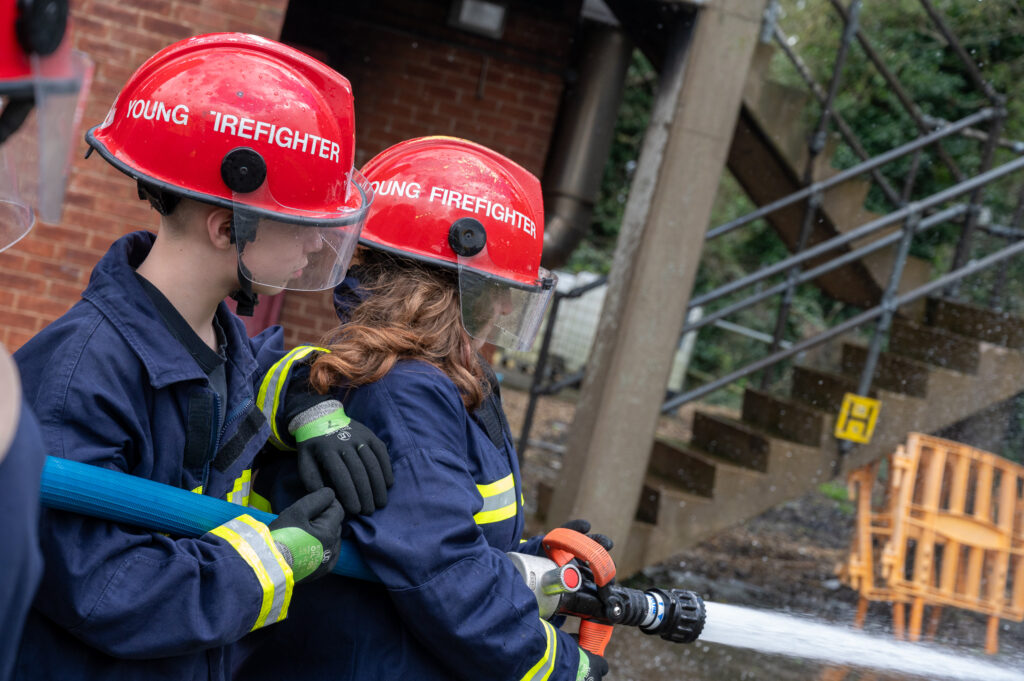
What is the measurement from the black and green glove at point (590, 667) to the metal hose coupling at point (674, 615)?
0.38 ft

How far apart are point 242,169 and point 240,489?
59 cm

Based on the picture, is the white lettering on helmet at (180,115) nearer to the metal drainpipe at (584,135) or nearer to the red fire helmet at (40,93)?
the red fire helmet at (40,93)

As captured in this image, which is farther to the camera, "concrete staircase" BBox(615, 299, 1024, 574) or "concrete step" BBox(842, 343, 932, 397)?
"concrete step" BBox(842, 343, 932, 397)

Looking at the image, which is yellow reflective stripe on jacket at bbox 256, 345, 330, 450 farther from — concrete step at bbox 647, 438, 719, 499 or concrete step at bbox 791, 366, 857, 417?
concrete step at bbox 791, 366, 857, 417

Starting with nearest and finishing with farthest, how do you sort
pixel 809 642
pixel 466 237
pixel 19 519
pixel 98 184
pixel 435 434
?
pixel 19 519 < pixel 435 434 < pixel 466 237 < pixel 809 642 < pixel 98 184

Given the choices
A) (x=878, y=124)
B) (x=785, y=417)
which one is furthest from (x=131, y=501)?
(x=878, y=124)

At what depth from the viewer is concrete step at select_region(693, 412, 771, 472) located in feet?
19.5

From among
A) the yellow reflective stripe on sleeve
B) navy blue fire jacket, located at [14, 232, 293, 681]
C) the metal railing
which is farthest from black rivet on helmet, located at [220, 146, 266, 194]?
the metal railing

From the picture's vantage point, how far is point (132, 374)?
1.44 metres

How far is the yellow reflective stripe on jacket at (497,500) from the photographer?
1793 millimetres

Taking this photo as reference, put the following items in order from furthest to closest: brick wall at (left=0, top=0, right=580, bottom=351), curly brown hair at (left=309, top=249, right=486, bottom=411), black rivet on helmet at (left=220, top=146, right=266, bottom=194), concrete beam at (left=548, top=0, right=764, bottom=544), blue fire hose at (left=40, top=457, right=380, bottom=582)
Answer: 1. brick wall at (left=0, top=0, right=580, bottom=351)
2. concrete beam at (left=548, top=0, right=764, bottom=544)
3. curly brown hair at (left=309, top=249, right=486, bottom=411)
4. black rivet on helmet at (left=220, top=146, right=266, bottom=194)
5. blue fire hose at (left=40, top=457, right=380, bottom=582)

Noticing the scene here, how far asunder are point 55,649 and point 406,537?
1.81ft

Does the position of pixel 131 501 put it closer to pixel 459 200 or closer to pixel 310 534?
pixel 310 534

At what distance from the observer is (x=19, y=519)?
83 centimetres
